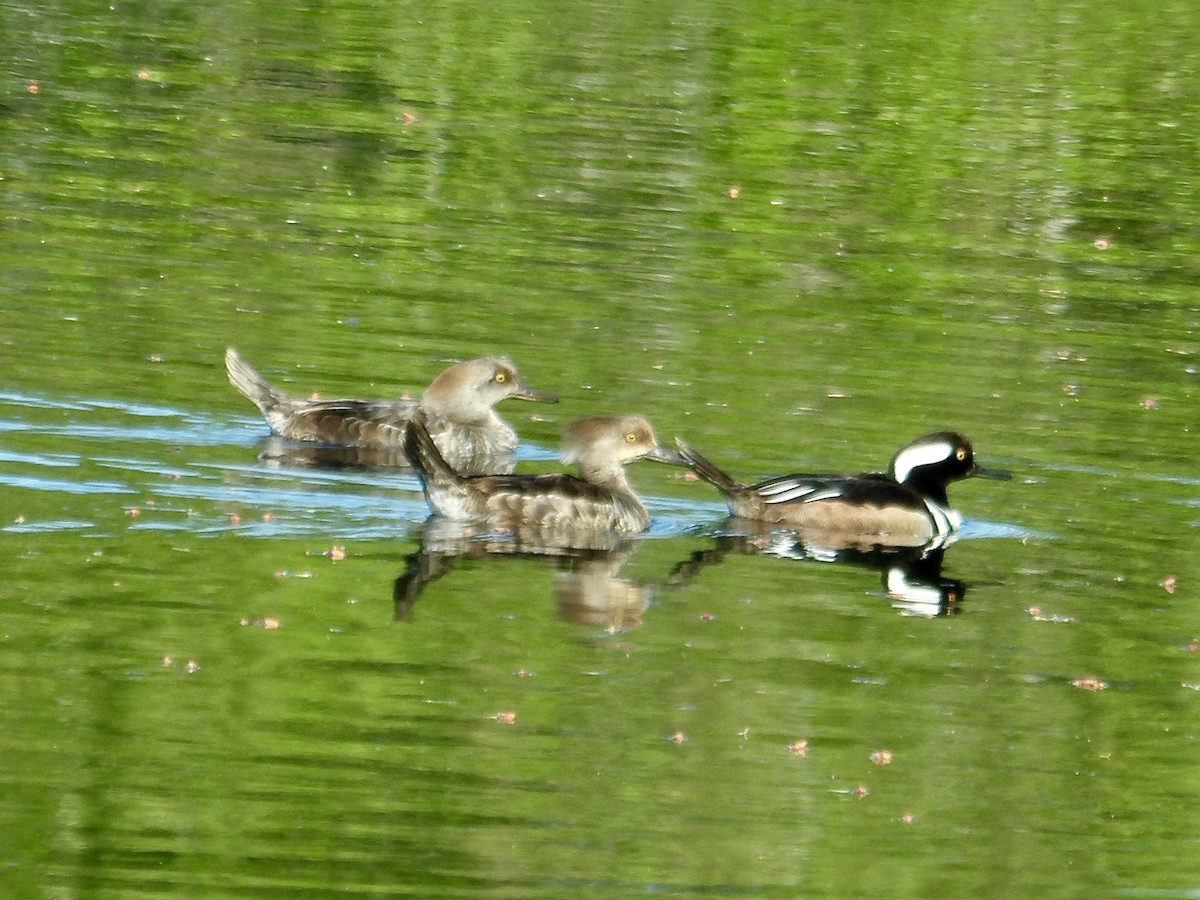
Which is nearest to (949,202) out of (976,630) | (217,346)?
(217,346)

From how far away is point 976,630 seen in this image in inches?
517

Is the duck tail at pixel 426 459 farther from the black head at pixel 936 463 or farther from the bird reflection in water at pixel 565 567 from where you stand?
the black head at pixel 936 463

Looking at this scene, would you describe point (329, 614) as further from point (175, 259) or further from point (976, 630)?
point (175, 259)

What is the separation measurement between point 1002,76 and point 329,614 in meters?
28.7

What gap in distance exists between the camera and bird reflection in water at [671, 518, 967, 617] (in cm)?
1384

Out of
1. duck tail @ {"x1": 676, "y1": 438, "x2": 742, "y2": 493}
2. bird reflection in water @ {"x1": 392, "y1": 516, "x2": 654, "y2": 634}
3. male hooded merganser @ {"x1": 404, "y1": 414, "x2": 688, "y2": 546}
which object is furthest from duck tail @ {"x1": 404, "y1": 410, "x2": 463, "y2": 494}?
duck tail @ {"x1": 676, "y1": 438, "x2": 742, "y2": 493}

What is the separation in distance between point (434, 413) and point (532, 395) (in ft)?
2.41

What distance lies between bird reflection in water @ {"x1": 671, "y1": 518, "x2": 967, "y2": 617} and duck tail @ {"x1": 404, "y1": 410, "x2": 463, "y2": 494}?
1568 mm

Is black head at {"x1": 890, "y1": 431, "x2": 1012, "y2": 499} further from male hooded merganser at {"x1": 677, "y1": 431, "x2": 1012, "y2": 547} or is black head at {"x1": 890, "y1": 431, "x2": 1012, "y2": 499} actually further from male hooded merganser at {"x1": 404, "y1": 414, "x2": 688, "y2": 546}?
male hooded merganser at {"x1": 404, "y1": 414, "x2": 688, "y2": 546}

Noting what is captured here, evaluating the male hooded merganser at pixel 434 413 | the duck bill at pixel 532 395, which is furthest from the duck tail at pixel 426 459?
the duck bill at pixel 532 395

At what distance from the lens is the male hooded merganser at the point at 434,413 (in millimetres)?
16656

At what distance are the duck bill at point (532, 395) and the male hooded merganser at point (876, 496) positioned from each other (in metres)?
2.07

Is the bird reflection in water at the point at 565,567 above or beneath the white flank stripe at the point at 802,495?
beneath

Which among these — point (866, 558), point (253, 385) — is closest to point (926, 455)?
Answer: point (866, 558)
